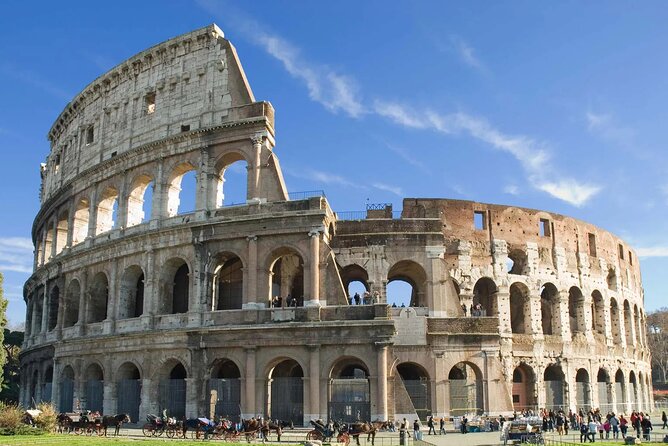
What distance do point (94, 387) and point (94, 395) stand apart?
340 millimetres

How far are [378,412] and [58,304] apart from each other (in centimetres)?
1890

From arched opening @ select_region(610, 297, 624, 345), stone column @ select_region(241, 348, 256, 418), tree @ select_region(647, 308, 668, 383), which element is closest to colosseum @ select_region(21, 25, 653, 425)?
stone column @ select_region(241, 348, 256, 418)

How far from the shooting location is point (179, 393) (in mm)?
27094

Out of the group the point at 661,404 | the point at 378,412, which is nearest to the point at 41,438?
the point at 378,412

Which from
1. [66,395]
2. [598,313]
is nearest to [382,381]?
[66,395]

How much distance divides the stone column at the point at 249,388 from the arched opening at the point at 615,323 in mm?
22774

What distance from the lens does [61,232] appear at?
122 feet

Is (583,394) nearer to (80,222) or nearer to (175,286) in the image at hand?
(175,286)

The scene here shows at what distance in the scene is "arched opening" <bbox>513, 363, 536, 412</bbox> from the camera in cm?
3225

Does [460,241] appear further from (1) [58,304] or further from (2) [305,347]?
(1) [58,304]

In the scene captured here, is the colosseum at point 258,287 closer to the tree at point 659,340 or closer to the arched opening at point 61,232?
the arched opening at point 61,232

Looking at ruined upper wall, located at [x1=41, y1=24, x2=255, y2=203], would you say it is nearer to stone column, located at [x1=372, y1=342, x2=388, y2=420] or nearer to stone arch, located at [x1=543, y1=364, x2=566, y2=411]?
stone column, located at [x1=372, y1=342, x2=388, y2=420]

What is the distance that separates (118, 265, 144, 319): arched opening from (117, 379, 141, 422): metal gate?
301cm

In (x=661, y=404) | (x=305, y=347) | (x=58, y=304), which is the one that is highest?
(x=58, y=304)
